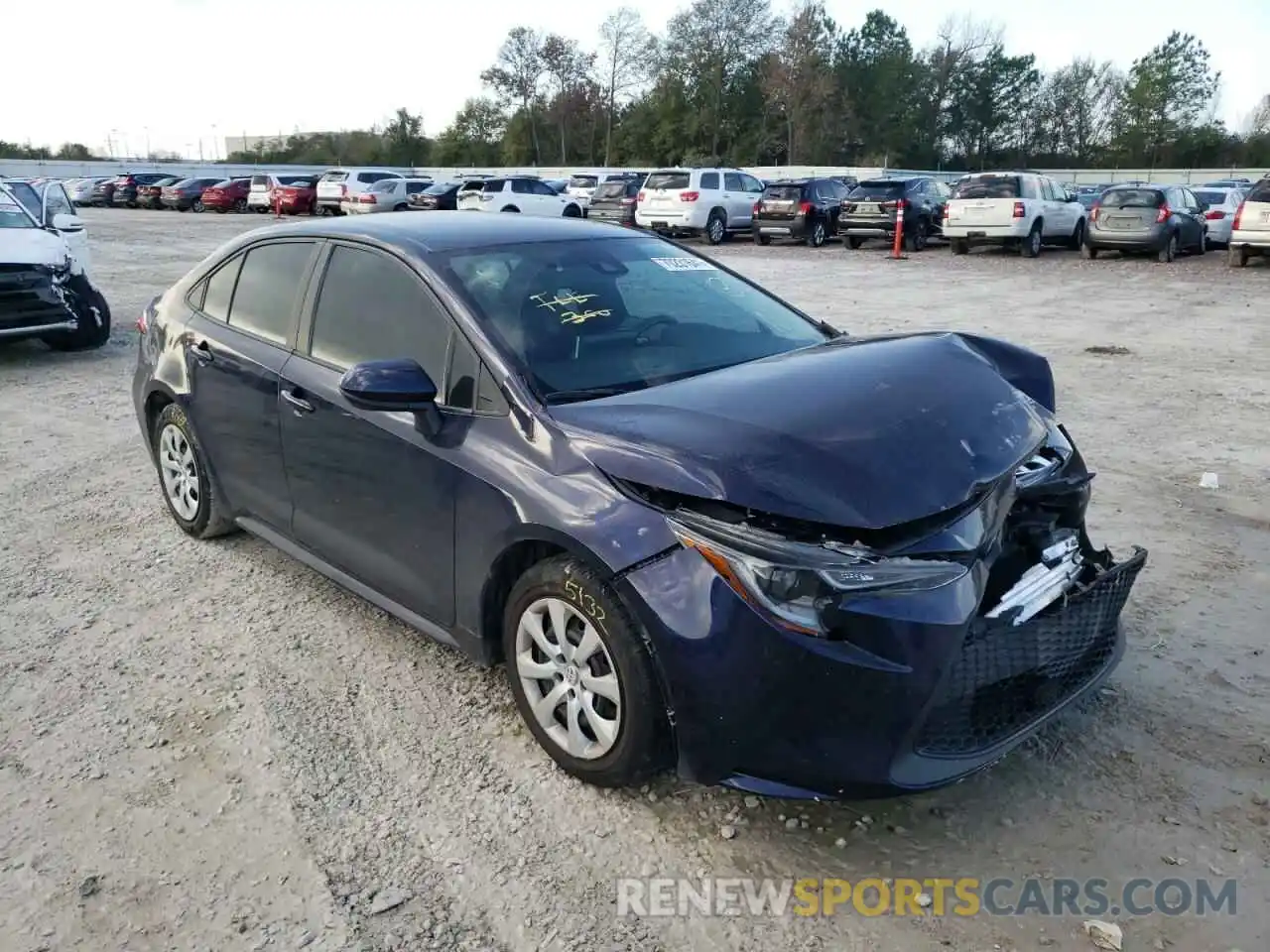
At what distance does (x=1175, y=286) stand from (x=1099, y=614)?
591 inches

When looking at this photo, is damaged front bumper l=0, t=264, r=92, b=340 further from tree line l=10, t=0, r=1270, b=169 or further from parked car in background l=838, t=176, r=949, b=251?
tree line l=10, t=0, r=1270, b=169

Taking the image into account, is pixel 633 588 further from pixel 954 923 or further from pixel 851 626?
pixel 954 923

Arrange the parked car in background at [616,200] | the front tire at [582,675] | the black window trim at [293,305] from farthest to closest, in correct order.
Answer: the parked car in background at [616,200] < the black window trim at [293,305] < the front tire at [582,675]

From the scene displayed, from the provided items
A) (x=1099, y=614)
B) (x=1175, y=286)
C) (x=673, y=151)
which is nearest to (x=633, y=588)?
(x=1099, y=614)

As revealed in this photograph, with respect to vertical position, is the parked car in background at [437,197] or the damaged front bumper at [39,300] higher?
the parked car in background at [437,197]

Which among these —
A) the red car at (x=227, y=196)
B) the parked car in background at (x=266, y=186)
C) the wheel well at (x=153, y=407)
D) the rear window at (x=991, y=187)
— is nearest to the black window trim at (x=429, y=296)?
the wheel well at (x=153, y=407)

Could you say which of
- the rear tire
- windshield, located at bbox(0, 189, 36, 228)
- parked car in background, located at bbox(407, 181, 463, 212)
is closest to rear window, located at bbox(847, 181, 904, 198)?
the rear tire

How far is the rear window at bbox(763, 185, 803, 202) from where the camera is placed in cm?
2431

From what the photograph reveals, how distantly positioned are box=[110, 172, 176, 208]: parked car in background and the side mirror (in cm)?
4831

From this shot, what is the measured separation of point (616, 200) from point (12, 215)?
18.8 metres

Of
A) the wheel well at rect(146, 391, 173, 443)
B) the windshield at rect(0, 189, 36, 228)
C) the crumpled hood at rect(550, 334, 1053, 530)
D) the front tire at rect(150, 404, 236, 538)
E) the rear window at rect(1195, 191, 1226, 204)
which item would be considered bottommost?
the front tire at rect(150, 404, 236, 538)

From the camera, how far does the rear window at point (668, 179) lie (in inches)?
1001

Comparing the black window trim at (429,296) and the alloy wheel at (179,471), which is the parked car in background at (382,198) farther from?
the black window trim at (429,296)

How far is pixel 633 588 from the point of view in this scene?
2.67 metres
